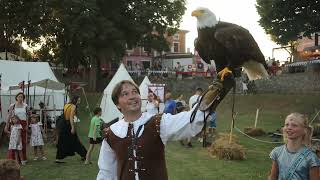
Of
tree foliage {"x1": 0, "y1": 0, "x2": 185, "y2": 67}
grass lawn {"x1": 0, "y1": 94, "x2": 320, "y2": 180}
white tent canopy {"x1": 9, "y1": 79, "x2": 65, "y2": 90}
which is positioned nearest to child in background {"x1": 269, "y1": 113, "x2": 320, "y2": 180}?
grass lawn {"x1": 0, "y1": 94, "x2": 320, "y2": 180}

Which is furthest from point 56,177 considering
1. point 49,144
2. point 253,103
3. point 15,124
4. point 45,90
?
point 253,103

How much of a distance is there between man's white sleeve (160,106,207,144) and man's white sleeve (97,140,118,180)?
1.42 feet

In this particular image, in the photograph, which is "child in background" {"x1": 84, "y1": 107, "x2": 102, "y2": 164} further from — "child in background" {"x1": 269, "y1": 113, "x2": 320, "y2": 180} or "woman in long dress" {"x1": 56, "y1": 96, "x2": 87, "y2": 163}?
"child in background" {"x1": 269, "y1": 113, "x2": 320, "y2": 180}

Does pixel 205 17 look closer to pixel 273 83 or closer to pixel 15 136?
pixel 15 136

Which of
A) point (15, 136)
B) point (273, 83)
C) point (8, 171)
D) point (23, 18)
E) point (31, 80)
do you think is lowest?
point (15, 136)

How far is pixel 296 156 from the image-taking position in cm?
377

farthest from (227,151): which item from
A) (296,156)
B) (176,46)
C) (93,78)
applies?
(176,46)

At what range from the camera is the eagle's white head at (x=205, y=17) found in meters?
3.20

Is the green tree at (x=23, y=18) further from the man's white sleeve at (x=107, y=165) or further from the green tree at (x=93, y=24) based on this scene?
the man's white sleeve at (x=107, y=165)

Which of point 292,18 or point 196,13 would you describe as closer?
point 196,13

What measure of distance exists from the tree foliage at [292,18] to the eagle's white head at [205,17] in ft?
68.3

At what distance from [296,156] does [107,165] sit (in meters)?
1.57

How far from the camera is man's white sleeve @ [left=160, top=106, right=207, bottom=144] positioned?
2.66 meters

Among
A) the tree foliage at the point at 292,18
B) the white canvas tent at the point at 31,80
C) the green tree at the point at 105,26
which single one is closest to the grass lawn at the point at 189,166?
the white canvas tent at the point at 31,80
